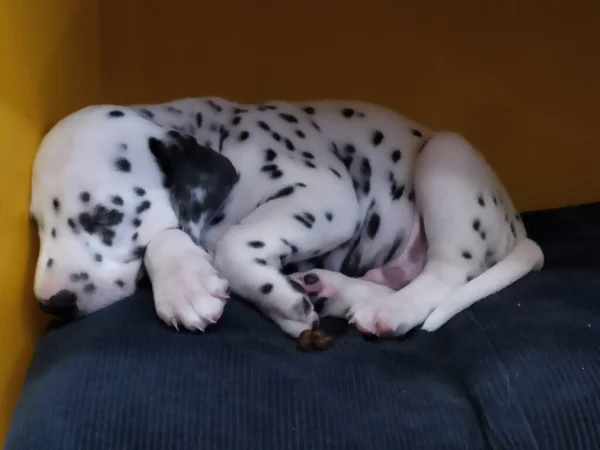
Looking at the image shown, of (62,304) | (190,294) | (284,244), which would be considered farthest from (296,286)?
(62,304)

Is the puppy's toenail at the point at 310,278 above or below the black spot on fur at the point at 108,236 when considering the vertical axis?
below

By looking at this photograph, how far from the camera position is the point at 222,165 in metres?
1.79

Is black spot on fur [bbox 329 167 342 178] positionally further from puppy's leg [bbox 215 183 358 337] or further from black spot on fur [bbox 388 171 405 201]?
black spot on fur [bbox 388 171 405 201]

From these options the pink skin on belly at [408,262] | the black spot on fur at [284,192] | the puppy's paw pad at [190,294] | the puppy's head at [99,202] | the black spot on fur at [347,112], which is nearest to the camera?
the puppy's paw pad at [190,294]


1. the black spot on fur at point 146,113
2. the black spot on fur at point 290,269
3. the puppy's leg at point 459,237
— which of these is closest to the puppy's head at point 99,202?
the black spot on fur at point 146,113

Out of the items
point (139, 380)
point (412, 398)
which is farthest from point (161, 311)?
point (412, 398)

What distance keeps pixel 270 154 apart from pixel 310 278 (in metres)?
0.31

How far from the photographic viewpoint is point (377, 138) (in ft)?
6.99

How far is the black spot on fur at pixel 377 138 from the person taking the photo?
2.12 metres

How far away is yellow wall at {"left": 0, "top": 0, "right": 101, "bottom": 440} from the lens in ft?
5.23

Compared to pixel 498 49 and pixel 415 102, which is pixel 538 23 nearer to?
pixel 498 49

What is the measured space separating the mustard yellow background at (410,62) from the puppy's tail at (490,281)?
783 mm

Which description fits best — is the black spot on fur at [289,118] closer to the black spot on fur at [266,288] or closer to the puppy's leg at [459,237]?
the puppy's leg at [459,237]

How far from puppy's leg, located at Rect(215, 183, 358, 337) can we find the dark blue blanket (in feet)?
0.16
